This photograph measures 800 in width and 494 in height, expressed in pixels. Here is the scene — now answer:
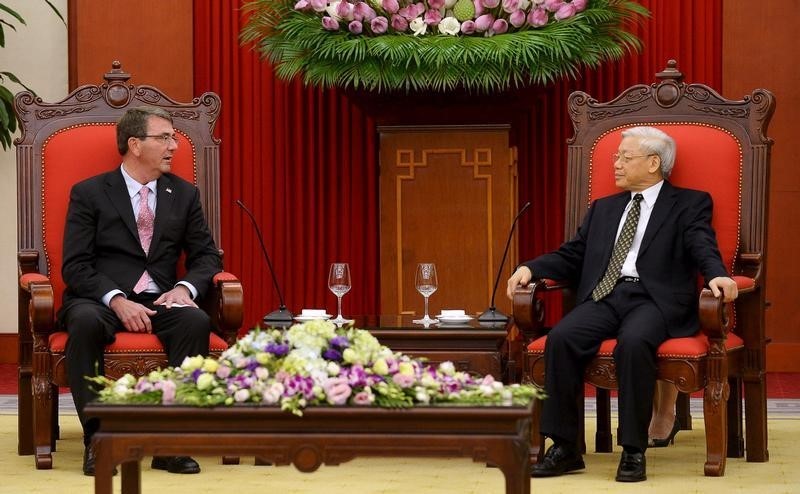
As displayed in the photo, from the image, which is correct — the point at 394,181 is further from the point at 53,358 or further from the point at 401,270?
the point at 53,358

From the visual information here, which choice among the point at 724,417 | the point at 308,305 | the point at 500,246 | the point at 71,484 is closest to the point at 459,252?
the point at 500,246

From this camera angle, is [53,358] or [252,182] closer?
[53,358]

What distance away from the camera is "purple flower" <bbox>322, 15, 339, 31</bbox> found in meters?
5.29

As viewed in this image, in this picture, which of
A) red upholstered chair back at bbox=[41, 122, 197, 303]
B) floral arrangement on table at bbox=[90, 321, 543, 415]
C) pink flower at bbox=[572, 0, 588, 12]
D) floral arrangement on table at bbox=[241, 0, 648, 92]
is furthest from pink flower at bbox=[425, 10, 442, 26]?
floral arrangement on table at bbox=[90, 321, 543, 415]

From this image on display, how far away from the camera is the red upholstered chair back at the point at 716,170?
4605 mm

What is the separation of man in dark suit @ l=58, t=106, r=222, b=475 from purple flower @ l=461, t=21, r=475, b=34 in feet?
3.87

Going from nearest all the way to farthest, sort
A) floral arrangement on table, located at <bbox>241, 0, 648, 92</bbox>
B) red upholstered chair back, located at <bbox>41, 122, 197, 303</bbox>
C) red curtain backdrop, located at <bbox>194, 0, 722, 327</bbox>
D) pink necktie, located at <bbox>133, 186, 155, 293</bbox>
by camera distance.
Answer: pink necktie, located at <bbox>133, 186, 155, 293</bbox> → red upholstered chair back, located at <bbox>41, 122, 197, 303</bbox> → floral arrangement on table, located at <bbox>241, 0, 648, 92</bbox> → red curtain backdrop, located at <bbox>194, 0, 722, 327</bbox>

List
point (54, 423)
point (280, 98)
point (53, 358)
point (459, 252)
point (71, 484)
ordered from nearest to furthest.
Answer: point (71, 484), point (53, 358), point (54, 423), point (459, 252), point (280, 98)

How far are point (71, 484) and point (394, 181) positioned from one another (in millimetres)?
2088

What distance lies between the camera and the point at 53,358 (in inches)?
173

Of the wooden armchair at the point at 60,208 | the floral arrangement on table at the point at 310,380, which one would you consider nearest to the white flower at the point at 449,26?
the wooden armchair at the point at 60,208

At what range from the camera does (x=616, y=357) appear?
165 inches

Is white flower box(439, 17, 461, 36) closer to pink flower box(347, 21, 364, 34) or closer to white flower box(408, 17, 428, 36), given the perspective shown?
white flower box(408, 17, 428, 36)

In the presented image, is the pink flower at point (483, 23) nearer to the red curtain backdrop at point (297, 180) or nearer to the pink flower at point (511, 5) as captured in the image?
the pink flower at point (511, 5)
